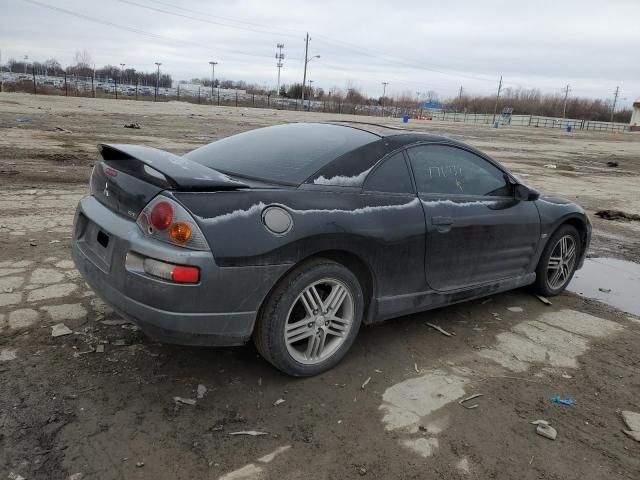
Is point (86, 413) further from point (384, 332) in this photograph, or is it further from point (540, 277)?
point (540, 277)

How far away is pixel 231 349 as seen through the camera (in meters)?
3.58

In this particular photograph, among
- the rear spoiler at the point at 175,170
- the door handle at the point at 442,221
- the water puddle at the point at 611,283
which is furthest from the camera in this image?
the water puddle at the point at 611,283

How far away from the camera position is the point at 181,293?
107 inches

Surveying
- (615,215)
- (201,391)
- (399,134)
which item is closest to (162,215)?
(201,391)

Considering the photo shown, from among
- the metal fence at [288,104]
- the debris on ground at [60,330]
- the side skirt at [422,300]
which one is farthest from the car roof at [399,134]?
the metal fence at [288,104]

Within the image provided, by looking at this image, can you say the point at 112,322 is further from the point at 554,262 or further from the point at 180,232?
the point at 554,262

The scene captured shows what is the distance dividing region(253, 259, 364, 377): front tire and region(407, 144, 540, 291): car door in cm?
72

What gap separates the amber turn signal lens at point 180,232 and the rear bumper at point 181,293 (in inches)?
1.9

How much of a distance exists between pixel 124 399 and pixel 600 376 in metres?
3.01

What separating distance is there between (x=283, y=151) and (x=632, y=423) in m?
2.72

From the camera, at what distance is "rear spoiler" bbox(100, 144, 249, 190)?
9.37 feet

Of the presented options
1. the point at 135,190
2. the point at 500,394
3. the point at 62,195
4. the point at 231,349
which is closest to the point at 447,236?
the point at 500,394

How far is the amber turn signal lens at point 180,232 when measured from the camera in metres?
2.73

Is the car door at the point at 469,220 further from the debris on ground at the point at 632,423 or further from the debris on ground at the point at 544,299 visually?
the debris on ground at the point at 632,423
